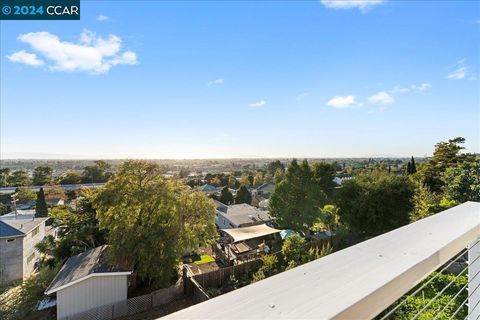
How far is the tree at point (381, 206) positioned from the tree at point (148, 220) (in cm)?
796

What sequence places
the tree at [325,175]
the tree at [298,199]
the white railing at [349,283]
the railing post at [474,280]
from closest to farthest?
the white railing at [349,283] < the railing post at [474,280] < the tree at [298,199] < the tree at [325,175]

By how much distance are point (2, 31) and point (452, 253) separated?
30.6ft

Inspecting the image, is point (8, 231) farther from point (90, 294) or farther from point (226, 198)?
point (226, 198)

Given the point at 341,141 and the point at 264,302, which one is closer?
the point at 264,302

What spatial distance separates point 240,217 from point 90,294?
43.6 feet

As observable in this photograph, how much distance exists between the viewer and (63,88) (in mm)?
11383

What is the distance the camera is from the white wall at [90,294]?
8.17 metres

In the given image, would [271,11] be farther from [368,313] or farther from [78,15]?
[368,313]

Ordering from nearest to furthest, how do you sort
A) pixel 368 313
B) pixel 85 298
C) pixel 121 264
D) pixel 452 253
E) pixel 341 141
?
pixel 368 313
pixel 452 253
pixel 85 298
pixel 121 264
pixel 341 141

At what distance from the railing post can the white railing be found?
11.1 inches

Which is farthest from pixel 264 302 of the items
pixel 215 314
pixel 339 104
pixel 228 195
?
pixel 228 195

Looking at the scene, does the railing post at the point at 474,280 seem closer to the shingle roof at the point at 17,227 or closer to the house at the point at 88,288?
the house at the point at 88,288

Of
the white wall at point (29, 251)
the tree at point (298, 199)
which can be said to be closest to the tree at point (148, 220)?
the tree at point (298, 199)

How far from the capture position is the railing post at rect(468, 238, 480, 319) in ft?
3.66
